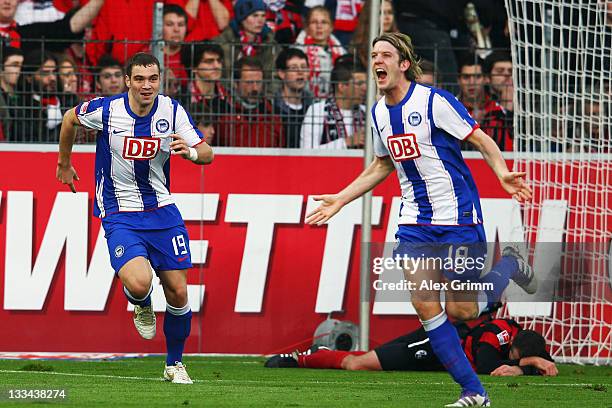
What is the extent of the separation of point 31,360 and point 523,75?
208 inches

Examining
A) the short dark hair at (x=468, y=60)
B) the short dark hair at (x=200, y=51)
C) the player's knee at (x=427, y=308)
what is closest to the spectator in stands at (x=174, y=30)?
the short dark hair at (x=200, y=51)

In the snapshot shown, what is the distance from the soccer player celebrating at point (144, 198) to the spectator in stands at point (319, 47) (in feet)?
11.7

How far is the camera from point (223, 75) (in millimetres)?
11641

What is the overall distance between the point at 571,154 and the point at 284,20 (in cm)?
338

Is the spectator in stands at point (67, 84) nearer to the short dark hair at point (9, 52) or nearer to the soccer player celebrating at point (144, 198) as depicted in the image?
the short dark hair at point (9, 52)

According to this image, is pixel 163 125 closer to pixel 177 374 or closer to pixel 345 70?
pixel 177 374

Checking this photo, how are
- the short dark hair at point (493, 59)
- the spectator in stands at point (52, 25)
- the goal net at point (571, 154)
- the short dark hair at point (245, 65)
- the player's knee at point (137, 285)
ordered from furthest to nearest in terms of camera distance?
1. the spectator in stands at point (52, 25)
2. the short dark hair at point (493, 59)
3. the short dark hair at point (245, 65)
4. the goal net at point (571, 154)
5. the player's knee at point (137, 285)

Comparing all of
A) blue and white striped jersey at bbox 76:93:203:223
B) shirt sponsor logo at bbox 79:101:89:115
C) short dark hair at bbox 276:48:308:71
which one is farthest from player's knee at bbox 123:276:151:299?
short dark hair at bbox 276:48:308:71

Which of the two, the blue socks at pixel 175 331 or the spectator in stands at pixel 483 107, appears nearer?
the blue socks at pixel 175 331

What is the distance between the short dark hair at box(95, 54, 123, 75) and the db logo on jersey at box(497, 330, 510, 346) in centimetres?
447

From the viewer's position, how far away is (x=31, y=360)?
1062cm

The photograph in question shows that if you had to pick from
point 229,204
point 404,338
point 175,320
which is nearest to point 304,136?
point 229,204

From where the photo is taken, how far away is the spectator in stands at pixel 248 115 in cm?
1159

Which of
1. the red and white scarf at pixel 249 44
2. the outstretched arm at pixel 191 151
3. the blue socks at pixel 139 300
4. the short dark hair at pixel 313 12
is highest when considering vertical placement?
the short dark hair at pixel 313 12
